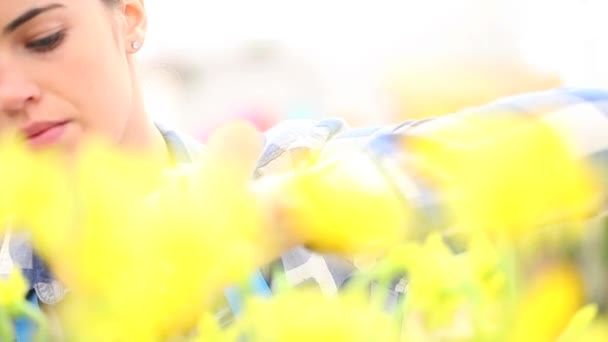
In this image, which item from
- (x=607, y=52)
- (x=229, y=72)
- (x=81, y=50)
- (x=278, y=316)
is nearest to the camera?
(x=278, y=316)

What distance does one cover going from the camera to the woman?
0.22 meters

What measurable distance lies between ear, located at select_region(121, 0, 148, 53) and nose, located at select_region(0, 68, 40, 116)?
0.23 meters

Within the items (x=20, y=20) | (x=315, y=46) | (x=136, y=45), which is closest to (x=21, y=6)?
(x=20, y=20)

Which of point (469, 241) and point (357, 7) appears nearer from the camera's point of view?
point (469, 241)

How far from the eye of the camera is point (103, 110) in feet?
1.74

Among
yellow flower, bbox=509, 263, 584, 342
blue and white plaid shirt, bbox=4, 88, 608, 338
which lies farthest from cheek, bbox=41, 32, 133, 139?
yellow flower, bbox=509, 263, 584, 342

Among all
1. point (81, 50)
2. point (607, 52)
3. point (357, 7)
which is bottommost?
point (607, 52)

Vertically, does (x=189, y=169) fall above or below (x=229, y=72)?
above

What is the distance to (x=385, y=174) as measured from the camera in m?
0.20

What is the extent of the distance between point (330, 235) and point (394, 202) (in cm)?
2

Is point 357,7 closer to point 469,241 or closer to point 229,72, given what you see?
point 229,72

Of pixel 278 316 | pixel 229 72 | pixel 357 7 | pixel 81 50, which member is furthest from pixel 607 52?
pixel 278 316

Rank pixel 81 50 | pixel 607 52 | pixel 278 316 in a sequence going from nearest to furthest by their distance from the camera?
1. pixel 278 316
2. pixel 81 50
3. pixel 607 52

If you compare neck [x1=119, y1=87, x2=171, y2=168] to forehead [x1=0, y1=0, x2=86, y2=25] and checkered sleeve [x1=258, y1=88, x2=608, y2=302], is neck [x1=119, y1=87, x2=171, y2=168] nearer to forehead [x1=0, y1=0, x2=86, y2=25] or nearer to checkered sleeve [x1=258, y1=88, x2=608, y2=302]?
forehead [x1=0, y1=0, x2=86, y2=25]
